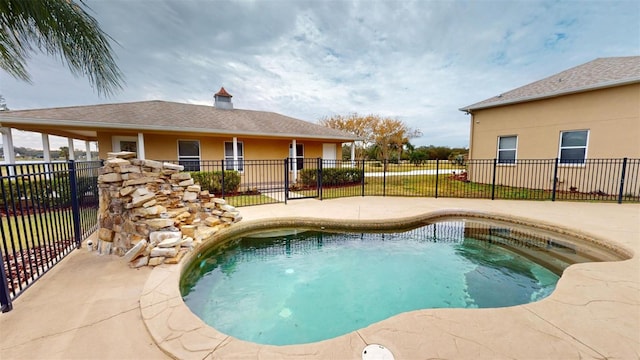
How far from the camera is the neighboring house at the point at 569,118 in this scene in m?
8.26

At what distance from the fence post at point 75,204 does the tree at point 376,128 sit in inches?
1090

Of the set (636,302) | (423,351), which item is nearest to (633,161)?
(636,302)

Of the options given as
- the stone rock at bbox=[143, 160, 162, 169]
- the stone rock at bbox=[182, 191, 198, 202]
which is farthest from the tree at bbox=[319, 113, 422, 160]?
the stone rock at bbox=[143, 160, 162, 169]

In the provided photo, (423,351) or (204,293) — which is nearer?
(423,351)

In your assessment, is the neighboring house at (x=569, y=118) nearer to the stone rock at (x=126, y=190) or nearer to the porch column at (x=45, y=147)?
the stone rock at (x=126, y=190)

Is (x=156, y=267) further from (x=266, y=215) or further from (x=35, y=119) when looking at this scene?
(x=35, y=119)

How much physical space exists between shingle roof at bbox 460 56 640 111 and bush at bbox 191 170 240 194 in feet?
40.0

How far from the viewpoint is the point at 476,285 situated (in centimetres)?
391

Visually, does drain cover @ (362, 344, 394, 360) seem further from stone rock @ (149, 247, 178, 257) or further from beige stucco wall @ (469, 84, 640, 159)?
beige stucco wall @ (469, 84, 640, 159)

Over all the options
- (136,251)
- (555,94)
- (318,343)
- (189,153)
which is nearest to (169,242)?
(136,251)

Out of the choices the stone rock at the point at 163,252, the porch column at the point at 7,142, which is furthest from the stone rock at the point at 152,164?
the porch column at the point at 7,142

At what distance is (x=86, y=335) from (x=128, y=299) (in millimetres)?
624

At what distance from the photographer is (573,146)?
9.43 m

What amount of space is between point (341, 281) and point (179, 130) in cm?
892
